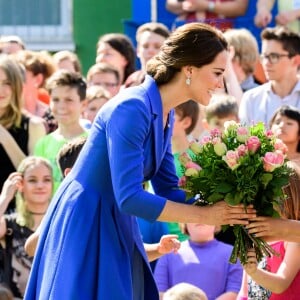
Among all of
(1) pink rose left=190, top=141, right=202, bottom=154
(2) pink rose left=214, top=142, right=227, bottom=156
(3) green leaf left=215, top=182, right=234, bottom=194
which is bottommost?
(3) green leaf left=215, top=182, right=234, bottom=194

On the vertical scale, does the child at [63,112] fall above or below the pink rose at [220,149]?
below

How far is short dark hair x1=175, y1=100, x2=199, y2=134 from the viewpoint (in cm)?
819

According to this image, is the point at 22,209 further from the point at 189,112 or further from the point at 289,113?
the point at 289,113

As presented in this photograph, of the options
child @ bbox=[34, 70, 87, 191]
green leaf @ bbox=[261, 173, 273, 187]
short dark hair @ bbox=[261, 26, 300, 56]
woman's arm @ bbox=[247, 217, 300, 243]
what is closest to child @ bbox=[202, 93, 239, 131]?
short dark hair @ bbox=[261, 26, 300, 56]

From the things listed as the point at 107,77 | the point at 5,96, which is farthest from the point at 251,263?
the point at 107,77

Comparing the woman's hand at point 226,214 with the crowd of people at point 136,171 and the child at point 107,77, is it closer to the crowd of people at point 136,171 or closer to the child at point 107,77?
the crowd of people at point 136,171

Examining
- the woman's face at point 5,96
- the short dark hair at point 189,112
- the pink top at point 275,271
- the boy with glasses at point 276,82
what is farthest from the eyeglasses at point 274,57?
the pink top at point 275,271

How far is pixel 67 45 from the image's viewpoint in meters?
13.3

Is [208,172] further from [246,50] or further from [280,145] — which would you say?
[246,50]

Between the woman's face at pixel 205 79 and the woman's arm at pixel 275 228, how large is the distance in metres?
0.61

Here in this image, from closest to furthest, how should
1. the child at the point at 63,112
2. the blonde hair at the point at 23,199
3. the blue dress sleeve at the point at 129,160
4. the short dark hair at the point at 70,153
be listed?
1. the blue dress sleeve at the point at 129,160
2. the short dark hair at the point at 70,153
3. the blonde hair at the point at 23,199
4. the child at the point at 63,112

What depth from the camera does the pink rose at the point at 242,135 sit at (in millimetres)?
5475

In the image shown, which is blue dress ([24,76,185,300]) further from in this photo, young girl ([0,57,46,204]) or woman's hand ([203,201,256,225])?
young girl ([0,57,46,204])

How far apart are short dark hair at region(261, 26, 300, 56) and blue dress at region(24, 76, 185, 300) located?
11.5 ft
